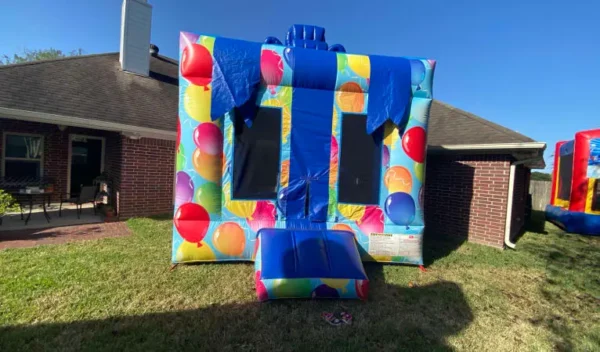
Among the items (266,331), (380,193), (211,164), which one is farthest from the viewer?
(380,193)

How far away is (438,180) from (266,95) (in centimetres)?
547

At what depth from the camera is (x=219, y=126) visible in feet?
14.1

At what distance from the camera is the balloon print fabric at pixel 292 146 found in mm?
4211

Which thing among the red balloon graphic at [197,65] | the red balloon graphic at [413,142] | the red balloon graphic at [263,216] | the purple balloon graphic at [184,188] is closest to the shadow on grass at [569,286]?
the red balloon graphic at [413,142]

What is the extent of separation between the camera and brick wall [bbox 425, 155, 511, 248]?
6.46 meters

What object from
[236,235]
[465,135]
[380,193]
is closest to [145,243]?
[236,235]

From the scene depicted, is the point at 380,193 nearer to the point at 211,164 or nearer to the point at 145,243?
the point at 211,164

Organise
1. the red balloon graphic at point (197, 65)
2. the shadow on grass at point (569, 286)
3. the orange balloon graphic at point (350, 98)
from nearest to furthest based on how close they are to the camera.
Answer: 1. the shadow on grass at point (569, 286)
2. the red balloon graphic at point (197, 65)
3. the orange balloon graphic at point (350, 98)

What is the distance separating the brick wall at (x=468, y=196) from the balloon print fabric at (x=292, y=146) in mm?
3095

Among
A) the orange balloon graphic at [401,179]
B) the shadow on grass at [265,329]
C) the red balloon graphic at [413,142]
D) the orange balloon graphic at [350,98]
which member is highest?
the orange balloon graphic at [350,98]

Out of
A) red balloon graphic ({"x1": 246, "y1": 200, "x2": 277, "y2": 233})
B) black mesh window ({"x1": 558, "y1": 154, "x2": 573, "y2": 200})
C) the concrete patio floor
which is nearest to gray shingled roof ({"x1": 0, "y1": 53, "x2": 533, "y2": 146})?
the concrete patio floor

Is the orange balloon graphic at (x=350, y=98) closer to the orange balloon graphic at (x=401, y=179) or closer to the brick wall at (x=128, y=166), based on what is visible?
the orange balloon graphic at (x=401, y=179)

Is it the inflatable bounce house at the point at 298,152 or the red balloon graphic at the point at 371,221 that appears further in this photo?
the red balloon graphic at the point at 371,221

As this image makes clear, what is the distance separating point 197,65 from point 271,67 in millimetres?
1100
